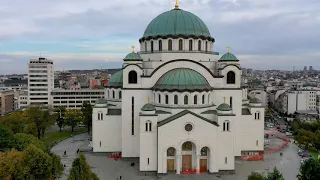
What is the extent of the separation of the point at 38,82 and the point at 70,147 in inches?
1219

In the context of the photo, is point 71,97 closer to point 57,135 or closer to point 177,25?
point 57,135

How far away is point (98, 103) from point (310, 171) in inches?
901

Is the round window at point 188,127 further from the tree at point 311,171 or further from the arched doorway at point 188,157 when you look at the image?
the tree at point 311,171

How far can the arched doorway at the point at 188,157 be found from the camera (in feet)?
94.4

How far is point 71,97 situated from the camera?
218ft

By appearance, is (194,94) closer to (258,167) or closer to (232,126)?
(232,126)

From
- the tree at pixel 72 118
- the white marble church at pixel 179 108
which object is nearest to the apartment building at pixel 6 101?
the tree at pixel 72 118

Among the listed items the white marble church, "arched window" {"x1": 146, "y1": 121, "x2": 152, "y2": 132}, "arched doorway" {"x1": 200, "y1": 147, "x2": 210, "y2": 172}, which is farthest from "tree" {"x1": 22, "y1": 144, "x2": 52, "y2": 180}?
"arched doorway" {"x1": 200, "y1": 147, "x2": 210, "y2": 172}

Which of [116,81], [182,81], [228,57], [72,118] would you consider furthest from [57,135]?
[228,57]

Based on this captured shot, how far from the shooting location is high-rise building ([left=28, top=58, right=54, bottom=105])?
63981 millimetres

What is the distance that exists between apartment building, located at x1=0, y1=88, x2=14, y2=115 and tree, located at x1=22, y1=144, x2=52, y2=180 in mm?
54801

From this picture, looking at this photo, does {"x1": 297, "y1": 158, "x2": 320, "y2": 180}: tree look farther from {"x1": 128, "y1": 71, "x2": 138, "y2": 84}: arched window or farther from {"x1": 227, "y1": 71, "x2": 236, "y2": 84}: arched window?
{"x1": 128, "y1": 71, "x2": 138, "y2": 84}: arched window

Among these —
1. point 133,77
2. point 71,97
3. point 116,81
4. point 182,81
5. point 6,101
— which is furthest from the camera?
point 6,101

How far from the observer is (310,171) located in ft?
68.8
